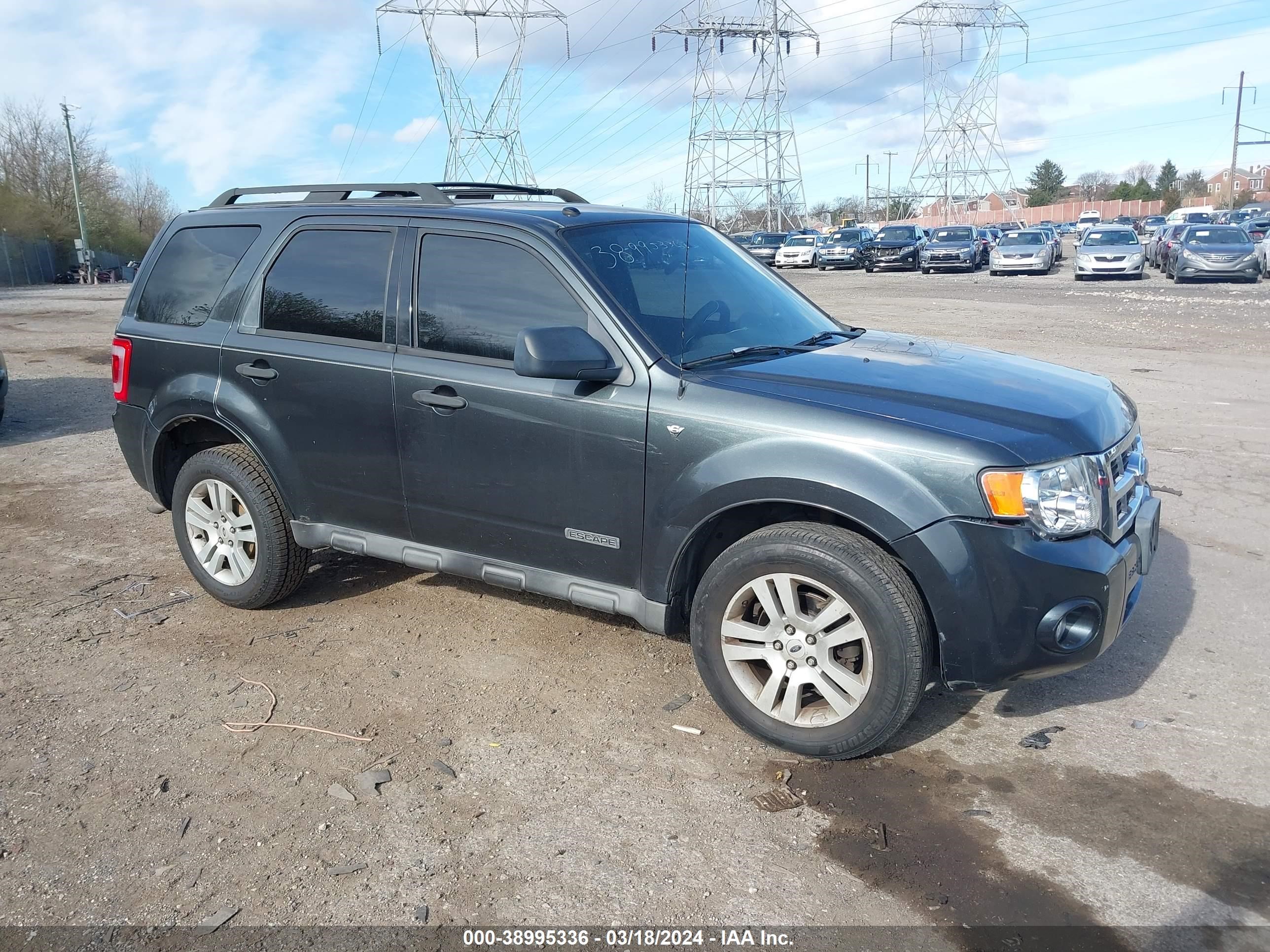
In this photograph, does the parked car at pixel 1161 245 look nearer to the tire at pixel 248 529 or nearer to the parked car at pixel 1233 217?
the parked car at pixel 1233 217

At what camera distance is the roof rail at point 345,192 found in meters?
4.61

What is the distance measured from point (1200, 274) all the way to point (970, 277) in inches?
282

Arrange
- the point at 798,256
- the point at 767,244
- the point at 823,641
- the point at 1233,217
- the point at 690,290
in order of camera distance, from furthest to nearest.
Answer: the point at 1233,217, the point at 767,244, the point at 798,256, the point at 690,290, the point at 823,641

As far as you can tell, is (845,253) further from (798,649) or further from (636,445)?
(798,649)

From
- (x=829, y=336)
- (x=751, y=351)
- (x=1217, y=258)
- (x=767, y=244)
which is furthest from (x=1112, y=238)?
(x=751, y=351)

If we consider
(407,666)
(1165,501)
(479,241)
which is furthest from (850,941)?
(1165,501)

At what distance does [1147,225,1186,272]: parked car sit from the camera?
102 feet

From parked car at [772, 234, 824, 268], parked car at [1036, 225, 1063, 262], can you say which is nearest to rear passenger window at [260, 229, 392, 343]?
parked car at [1036, 225, 1063, 262]

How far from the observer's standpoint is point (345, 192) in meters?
4.86

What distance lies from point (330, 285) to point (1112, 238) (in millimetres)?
30314

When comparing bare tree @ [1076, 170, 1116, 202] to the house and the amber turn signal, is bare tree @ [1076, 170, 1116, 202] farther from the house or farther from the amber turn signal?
the amber turn signal

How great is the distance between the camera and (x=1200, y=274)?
26.8m

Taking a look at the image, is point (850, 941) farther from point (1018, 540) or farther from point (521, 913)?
point (1018, 540)

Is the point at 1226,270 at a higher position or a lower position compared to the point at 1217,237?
lower
